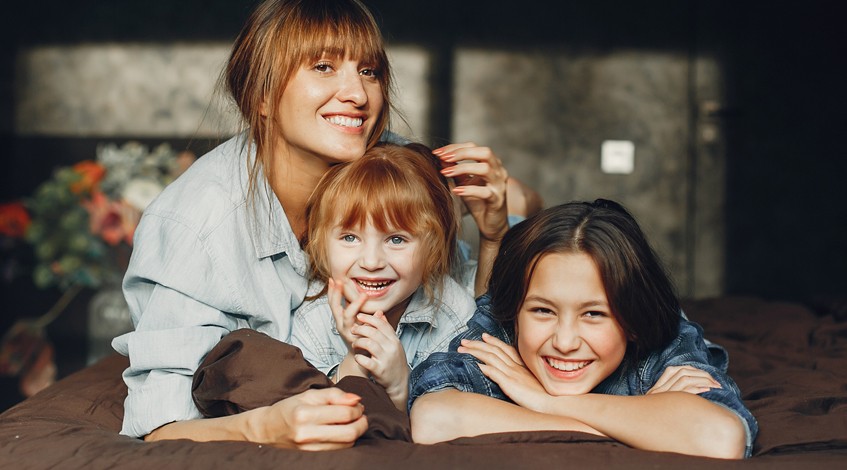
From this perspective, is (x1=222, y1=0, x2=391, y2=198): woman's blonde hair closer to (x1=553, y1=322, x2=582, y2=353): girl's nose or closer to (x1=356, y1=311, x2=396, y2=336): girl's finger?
(x1=356, y1=311, x2=396, y2=336): girl's finger

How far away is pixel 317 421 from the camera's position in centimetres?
143

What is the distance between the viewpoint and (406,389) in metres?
1.75

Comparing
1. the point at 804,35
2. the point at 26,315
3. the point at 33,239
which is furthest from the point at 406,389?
the point at 804,35

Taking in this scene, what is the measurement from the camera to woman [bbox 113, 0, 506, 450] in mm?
1736

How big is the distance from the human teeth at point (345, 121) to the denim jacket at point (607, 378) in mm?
477

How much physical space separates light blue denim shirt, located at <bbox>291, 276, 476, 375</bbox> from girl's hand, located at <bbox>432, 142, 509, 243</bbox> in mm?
163

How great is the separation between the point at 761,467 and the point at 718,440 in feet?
0.33

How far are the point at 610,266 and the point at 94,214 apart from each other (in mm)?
2625

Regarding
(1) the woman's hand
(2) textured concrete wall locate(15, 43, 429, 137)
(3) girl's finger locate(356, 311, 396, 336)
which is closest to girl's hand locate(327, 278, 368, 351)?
(3) girl's finger locate(356, 311, 396, 336)

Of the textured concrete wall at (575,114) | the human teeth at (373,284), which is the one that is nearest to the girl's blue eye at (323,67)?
the human teeth at (373,284)

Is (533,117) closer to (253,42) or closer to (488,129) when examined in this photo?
(488,129)

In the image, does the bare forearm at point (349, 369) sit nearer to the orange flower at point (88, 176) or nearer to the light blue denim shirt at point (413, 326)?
the light blue denim shirt at point (413, 326)

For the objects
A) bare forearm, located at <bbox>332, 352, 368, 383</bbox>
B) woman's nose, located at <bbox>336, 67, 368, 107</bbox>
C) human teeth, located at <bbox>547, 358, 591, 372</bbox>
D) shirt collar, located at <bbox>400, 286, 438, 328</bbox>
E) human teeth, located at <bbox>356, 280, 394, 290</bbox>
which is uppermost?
woman's nose, located at <bbox>336, 67, 368, 107</bbox>

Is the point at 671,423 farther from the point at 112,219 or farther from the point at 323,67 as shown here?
the point at 112,219
